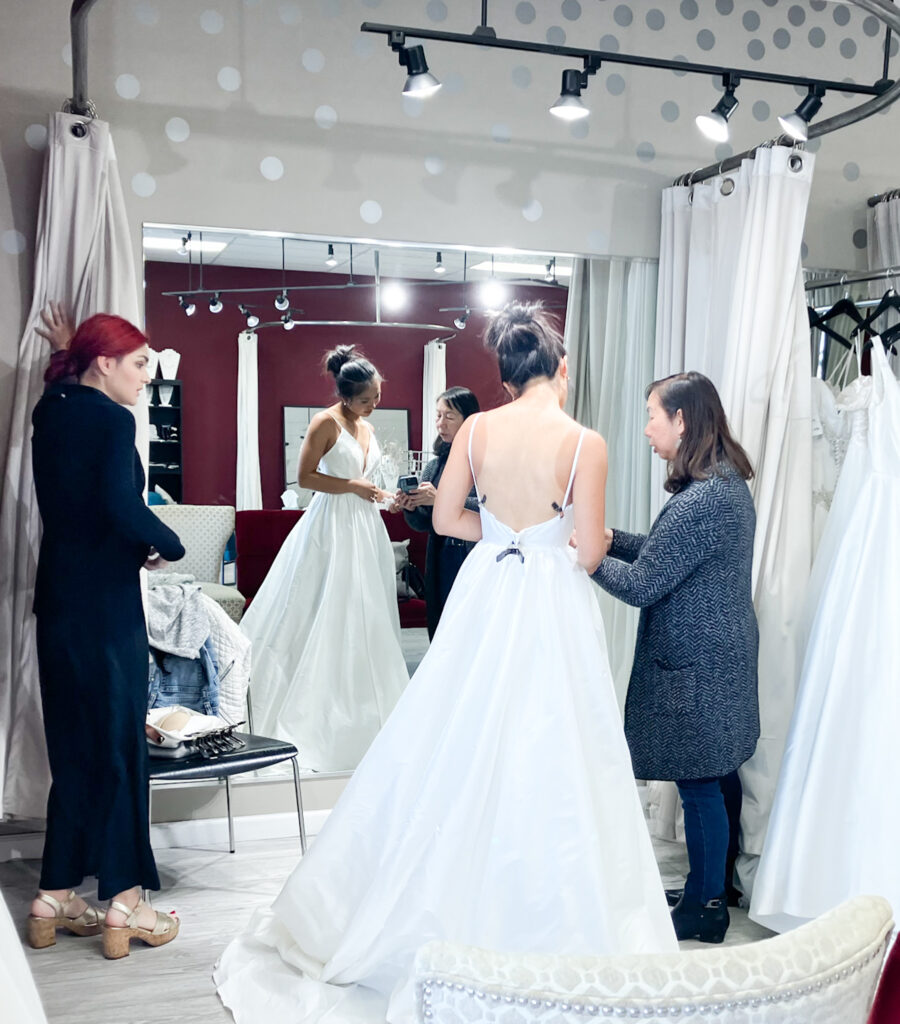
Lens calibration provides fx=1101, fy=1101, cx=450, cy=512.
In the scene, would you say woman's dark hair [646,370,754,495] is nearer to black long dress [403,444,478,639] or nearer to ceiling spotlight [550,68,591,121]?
ceiling spotlight [550,68,591,121]

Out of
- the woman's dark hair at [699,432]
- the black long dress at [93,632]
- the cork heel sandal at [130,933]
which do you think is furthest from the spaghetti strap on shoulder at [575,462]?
the cork heel sandal at [130,933]

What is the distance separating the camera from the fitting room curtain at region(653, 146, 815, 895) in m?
3.20

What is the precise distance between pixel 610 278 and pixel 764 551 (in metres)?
1.18

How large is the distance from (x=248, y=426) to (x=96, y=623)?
1.02m

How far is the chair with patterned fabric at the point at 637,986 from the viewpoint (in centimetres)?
103

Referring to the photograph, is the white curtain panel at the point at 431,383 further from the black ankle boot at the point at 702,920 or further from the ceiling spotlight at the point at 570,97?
the black ankle boot at the point at 702,920

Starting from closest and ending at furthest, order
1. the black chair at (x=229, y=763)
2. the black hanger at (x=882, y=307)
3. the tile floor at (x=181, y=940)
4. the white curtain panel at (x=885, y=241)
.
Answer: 1. the tile floor at (x=181, y=940)
2. the black chair at (x=229, y=763)
3. the black hanger at (x=882, y=307)
4. the white curtain panel at (x=885, y=241)

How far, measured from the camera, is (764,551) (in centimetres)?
326

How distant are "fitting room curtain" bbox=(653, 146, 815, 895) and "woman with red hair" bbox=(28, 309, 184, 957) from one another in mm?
1683

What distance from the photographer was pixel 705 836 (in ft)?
9.37

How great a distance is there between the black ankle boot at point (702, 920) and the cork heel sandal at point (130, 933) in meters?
1.32

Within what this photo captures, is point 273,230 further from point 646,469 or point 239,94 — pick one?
point 646,469

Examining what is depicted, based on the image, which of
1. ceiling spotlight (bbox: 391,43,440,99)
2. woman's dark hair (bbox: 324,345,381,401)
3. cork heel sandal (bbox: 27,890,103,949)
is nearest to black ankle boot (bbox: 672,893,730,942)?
cork heel sandal (bbox: 27,890,103,949)

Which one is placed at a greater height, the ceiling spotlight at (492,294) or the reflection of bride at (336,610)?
the ceiling spotlight at (492,294)
